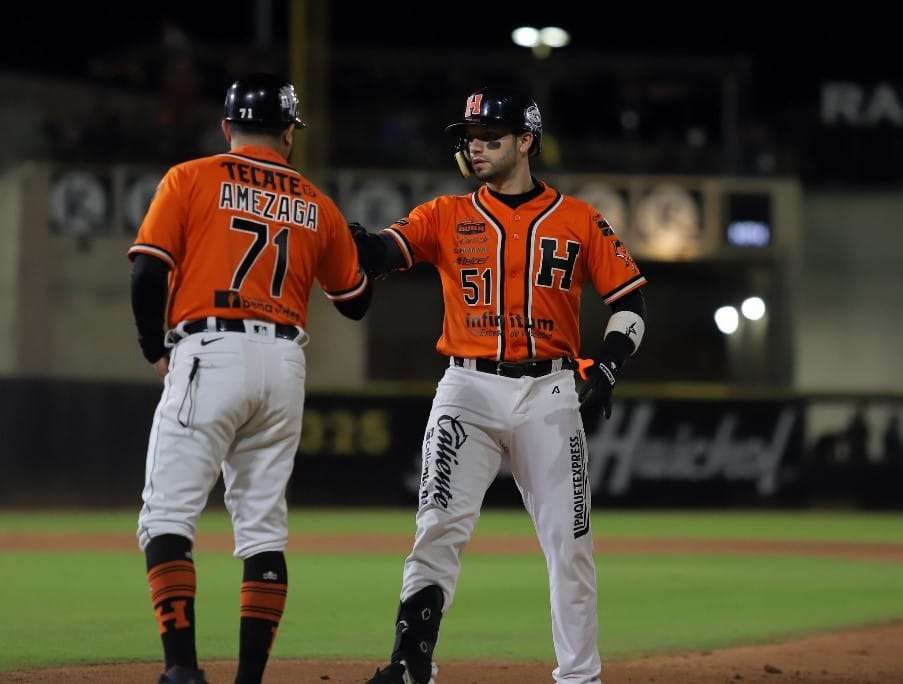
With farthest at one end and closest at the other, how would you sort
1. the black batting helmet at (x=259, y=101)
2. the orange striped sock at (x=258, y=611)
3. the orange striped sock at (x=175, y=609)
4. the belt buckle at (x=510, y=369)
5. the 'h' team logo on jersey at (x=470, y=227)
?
the 'h' team logo on jersey at (x=470, y=227) → the belt buckle at (x=510, y=369) → the black batting helmet at (x=259, y=101) → the orange striped sock at (x=258, y=611) → the orange striped sock at (x=175, y=609)

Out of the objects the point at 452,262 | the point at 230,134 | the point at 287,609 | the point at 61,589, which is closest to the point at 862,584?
the point at 287,609

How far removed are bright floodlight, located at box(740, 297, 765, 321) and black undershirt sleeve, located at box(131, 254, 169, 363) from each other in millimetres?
22719

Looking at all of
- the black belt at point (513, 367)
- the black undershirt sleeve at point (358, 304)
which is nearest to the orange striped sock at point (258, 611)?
the black undershirt sleeve at point (358, 304)

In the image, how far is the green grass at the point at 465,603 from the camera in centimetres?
785

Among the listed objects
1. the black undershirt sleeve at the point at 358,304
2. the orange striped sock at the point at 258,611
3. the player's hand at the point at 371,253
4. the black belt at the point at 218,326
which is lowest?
the orange striped sock at the point at 258,611

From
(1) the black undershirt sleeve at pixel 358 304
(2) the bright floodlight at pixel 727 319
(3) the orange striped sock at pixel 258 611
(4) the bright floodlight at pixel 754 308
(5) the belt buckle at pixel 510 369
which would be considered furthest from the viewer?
(2) the bright floodlight at pixel 727 319

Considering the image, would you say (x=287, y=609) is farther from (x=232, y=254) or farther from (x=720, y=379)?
(x=720, y=379)

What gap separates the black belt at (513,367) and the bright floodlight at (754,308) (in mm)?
21670

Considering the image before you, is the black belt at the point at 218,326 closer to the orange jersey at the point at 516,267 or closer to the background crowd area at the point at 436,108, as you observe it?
the orange jersey at the point at 516,267

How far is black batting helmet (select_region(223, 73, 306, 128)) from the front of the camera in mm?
5270

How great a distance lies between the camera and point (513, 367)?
5.77 meters

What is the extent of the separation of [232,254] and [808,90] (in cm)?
3467

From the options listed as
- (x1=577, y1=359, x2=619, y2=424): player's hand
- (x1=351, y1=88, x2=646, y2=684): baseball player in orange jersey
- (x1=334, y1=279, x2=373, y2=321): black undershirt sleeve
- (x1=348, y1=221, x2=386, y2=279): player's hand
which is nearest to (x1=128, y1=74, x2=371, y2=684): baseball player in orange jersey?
(x1=334, y1=279, x2=373, y2=321): black undershirt sleeve

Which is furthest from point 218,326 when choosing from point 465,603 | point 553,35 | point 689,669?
point 553,35
